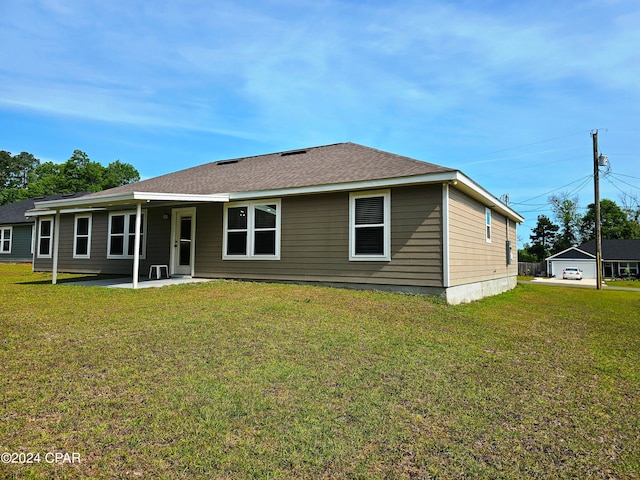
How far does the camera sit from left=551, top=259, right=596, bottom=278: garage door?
37.5 meters

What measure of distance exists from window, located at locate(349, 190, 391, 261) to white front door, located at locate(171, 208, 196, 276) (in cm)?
546

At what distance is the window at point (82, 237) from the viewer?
13922 millimetres

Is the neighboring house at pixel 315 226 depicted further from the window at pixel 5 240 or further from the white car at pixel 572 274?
the white car at pixel 572 274

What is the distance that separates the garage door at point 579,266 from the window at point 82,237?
41092mm

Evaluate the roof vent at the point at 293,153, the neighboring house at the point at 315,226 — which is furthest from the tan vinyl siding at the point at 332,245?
the roof vent at the point at 293,153

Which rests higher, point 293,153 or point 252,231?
point 293,153

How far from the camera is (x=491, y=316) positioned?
24.9ft

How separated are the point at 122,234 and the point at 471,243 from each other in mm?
11468

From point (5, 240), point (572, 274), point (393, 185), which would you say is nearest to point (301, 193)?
point (393, 185)

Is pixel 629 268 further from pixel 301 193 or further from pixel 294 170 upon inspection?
pixel 301 193

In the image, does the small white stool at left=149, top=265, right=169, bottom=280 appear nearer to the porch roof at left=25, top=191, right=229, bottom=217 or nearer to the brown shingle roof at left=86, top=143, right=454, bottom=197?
the porch roof at left=25, top=191, right=229, bottom=217

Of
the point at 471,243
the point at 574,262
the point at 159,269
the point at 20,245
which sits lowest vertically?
the point at 159,269

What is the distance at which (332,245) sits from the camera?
9.33 metres

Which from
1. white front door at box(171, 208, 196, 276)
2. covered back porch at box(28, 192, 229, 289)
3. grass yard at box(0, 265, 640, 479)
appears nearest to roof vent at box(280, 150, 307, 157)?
covered back porch at box(28, 192, 229, 289)
